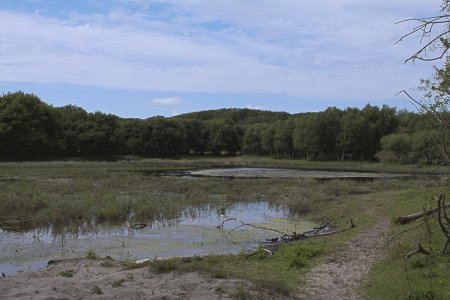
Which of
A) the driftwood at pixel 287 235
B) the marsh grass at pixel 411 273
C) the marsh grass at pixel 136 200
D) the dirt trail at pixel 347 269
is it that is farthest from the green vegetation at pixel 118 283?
the marsh grass at pixel 136 200

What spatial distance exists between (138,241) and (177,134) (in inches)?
4168

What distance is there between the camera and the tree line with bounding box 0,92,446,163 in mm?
85750

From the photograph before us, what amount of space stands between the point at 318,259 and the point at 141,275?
19.7 feet

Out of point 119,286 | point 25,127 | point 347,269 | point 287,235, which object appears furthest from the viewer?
point 25,127

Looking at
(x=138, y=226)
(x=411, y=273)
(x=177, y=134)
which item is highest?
(x=177, y=134)

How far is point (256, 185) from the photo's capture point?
43.6 meters

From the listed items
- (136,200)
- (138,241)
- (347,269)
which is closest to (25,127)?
(136,200)

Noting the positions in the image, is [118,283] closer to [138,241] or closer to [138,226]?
[138,241]

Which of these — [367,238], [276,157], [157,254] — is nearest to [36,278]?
[157,254]

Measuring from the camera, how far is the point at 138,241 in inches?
771

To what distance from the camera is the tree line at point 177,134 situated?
281 ft

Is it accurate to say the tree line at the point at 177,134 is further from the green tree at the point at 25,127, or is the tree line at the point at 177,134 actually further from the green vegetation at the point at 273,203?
the green vegetation at the point at 273,203

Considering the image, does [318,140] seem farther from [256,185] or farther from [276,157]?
[256,185]

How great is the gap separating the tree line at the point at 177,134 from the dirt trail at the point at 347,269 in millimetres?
68442
